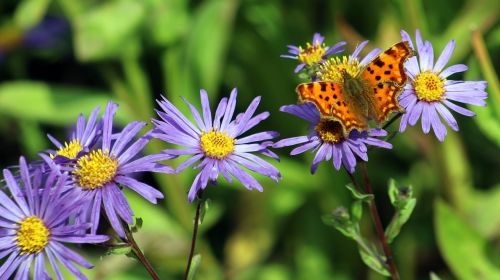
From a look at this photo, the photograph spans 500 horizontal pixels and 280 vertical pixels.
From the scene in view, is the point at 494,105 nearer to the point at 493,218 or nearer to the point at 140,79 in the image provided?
the point at 493,218

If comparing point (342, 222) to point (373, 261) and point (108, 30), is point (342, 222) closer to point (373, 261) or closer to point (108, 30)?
point (373, 261)

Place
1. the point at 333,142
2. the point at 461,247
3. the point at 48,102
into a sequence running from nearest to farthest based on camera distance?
the point at 333,142
the point at 461,247
the point at 48,102

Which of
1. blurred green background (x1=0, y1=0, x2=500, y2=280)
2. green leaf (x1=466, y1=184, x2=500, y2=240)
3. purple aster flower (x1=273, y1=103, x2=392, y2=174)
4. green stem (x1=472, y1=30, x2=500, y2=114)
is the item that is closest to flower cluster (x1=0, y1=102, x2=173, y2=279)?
purple aster flower (x1=273, y1=103, x2=392, y2=174)

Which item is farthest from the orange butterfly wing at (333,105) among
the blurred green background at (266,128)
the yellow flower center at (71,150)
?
the blurred green background at (266,128)

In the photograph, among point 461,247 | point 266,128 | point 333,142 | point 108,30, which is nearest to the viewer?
point 333,142

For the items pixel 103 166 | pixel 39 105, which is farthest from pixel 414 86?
pixel 39 105

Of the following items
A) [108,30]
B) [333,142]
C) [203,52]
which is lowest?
[333,142]

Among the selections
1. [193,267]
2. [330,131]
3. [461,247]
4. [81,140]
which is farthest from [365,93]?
[461,247]

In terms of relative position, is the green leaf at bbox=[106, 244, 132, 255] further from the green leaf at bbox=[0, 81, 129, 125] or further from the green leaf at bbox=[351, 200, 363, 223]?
the green leaf at bbox=[0, 81, 129, 125]
